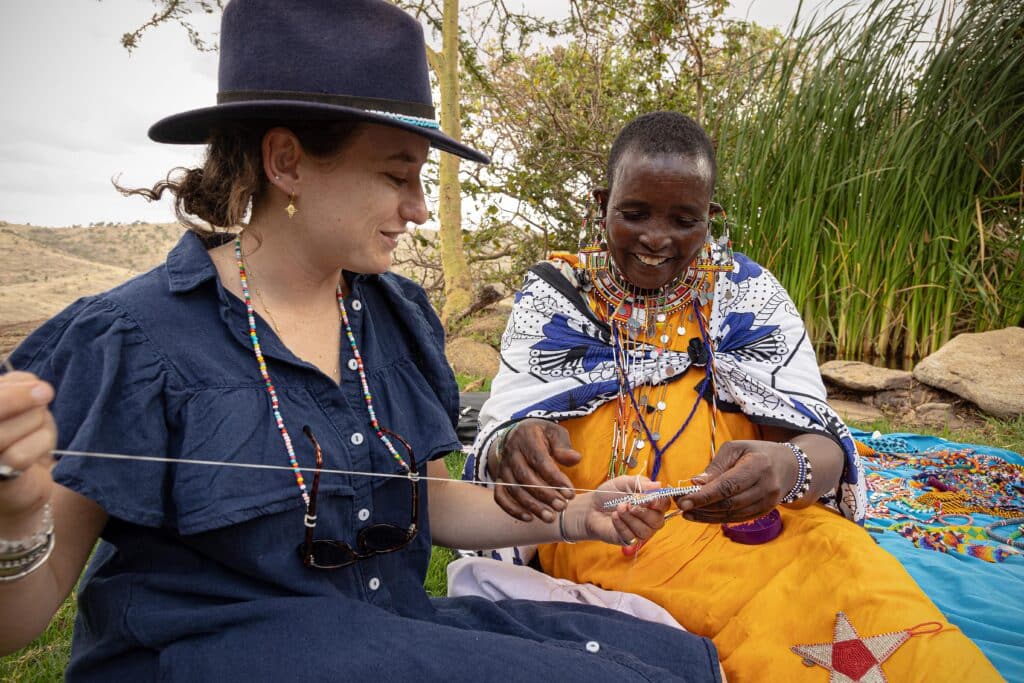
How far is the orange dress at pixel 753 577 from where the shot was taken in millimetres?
1647

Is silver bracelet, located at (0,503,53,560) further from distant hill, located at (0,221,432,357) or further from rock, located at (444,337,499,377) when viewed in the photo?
rock, located at (444,337,499,377)

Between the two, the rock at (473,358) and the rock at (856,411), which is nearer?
the rock at (856,411)

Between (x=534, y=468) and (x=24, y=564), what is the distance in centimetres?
122

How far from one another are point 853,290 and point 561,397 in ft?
14.2

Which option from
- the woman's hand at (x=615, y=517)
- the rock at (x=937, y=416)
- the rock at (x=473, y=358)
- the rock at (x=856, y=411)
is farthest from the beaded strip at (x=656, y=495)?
the rock at (x=473, y=358)

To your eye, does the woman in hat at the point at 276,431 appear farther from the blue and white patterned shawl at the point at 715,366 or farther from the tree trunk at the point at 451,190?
the tree trunk at the point at 451,190

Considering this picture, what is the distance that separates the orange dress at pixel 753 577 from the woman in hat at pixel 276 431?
0.32 meters

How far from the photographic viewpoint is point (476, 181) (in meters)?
8.34

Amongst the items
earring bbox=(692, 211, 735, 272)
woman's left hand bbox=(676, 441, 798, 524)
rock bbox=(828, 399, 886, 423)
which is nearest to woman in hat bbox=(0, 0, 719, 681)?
woman's left hand bbox=(676, 441, 798, 524)

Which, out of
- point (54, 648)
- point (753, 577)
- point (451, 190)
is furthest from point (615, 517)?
point (451, 190)

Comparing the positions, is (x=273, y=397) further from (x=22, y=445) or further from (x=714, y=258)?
(x=714, y=258)

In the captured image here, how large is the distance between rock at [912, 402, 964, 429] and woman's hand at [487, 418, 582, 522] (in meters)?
4.22

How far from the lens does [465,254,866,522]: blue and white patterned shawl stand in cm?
223

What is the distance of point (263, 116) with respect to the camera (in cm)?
152
